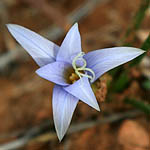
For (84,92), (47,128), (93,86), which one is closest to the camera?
(84,92)

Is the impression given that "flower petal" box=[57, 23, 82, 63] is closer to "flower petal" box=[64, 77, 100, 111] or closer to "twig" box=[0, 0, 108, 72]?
"flower petal" box=[64, 77, 100, 111]

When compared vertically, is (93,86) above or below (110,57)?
below

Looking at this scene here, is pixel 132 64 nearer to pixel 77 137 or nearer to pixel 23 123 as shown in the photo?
pixel 77 137

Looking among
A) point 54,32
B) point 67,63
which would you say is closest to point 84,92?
point 67,63

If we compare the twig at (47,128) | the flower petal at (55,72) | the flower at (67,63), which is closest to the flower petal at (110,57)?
the flower at (67,63)

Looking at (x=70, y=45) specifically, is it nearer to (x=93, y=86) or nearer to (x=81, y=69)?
(x=81, y=69)

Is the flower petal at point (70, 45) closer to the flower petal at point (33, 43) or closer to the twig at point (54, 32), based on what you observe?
the flower petal at point (33, 43)
